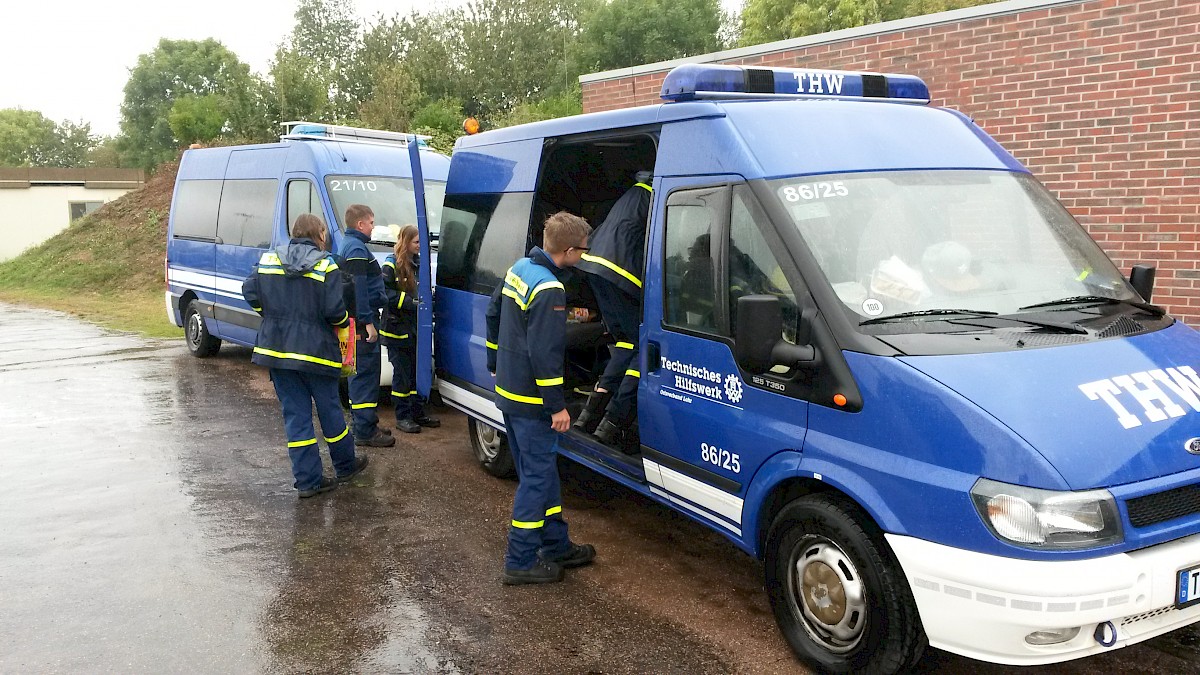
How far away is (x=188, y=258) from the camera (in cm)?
1142

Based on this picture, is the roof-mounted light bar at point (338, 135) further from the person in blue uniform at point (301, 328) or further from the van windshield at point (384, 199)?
the person in blue uniform at point (301, 328)

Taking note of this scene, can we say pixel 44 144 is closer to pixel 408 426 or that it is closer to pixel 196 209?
pixel 196 209

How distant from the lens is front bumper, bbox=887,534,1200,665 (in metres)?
3.02

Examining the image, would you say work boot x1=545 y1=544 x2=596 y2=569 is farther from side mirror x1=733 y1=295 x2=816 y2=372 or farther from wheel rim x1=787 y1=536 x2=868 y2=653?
side mirror x1=733 y1=295 x2=816 y2=372

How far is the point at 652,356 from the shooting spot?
458 centimetres

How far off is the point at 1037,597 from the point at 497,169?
4325 mm

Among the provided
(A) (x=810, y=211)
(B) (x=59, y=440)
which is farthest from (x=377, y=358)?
(A) (x=810, y=211)

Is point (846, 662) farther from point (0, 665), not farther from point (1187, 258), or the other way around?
point (1187, 258)

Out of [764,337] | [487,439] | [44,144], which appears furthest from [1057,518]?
[44,144]

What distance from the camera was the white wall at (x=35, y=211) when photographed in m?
41.9

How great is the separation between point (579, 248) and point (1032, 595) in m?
2.64

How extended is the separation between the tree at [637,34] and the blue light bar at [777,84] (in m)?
38.8

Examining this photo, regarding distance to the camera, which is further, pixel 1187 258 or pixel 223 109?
pixel 223 109

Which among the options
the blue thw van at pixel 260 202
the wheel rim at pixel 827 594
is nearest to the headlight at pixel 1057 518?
the wheel rim at pixel 827 594
